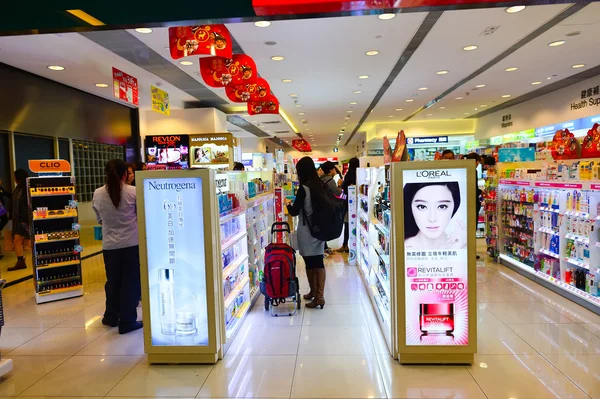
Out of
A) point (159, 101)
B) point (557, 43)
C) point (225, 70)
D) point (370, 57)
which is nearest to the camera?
point (225, 70)

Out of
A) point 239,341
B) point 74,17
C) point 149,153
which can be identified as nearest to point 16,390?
point 239,341

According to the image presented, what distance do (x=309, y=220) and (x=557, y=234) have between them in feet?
10.7

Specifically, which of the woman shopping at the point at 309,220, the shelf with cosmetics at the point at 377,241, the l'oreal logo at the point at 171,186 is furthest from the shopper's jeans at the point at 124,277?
the shelf with cosmetics at the point at 377,241

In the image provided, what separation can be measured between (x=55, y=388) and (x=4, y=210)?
193 inches

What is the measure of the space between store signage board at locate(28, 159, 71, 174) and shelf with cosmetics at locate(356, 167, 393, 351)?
419 centimetres

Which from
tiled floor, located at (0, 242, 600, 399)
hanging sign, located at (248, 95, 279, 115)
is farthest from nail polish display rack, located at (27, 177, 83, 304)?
hanging sign, located at (248, 95, 279, 115)

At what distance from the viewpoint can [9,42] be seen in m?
5.30

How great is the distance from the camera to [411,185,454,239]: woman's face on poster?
3168 millimetres

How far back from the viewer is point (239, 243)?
4.53 m

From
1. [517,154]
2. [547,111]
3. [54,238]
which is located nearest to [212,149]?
[54,238]

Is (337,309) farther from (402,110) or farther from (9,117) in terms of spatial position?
(402,110)

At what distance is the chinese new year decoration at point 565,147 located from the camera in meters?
5.26

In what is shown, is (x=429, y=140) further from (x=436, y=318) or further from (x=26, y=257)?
(x=436, y=318)

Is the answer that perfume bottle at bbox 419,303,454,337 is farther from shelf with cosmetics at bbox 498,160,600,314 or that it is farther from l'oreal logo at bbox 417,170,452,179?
shelf with cosmetics at bbox 498,160,600,314
